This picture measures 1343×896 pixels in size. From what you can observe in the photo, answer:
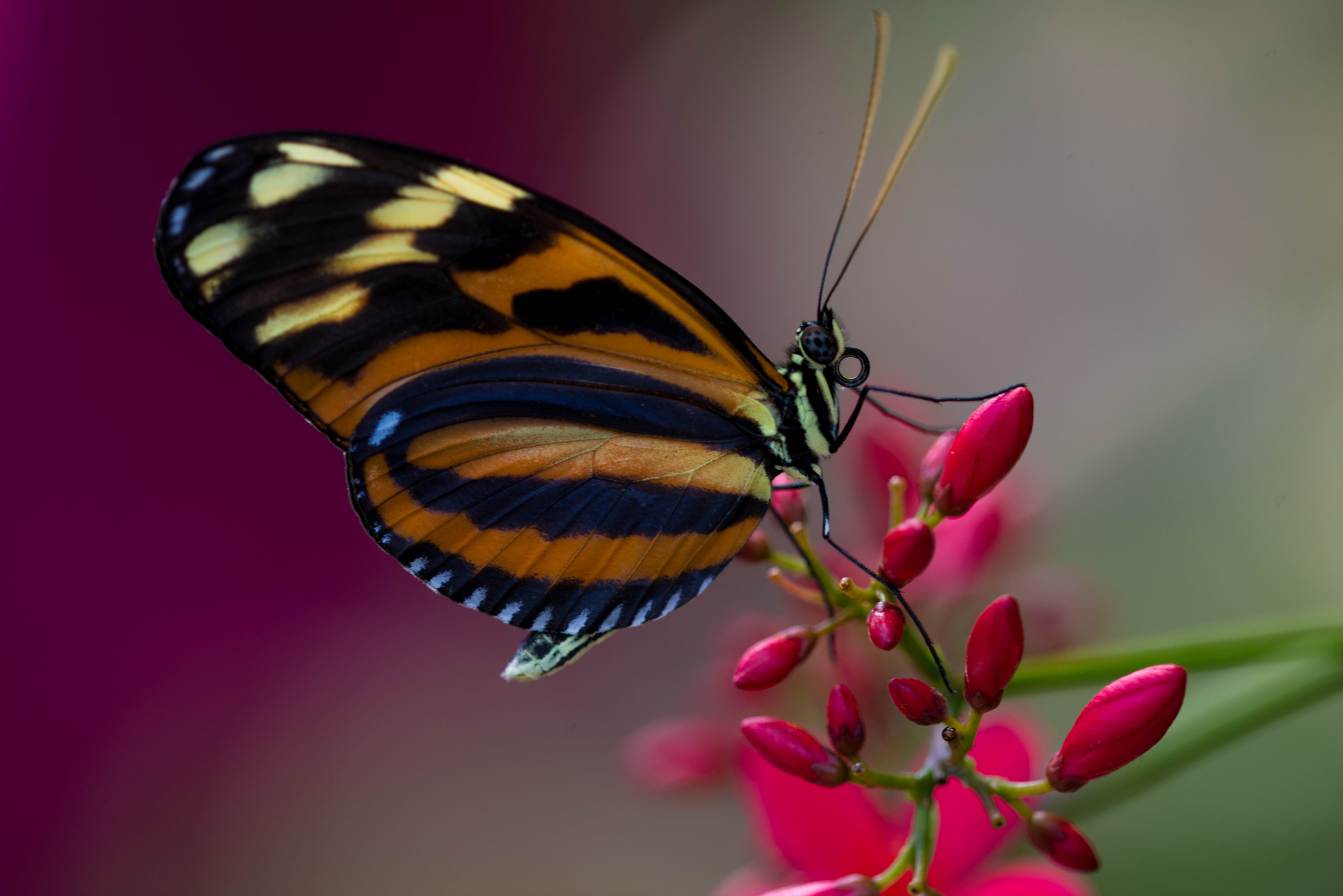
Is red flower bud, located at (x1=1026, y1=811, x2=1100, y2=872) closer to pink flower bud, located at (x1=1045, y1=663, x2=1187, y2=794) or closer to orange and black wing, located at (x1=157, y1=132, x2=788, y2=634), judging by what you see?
pink flower bud, located at (x1=1045, y1=663, x2=1187, y2=794)

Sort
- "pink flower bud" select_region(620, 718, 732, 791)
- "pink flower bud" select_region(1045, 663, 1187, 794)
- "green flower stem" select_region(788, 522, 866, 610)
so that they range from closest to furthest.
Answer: "pink flower bud" select_region(1045, 663, 1187, 794) < "green flower stem" select_region(788, 522, 866, 610) < "pink flower bud" select_region(620, 718, 732, 791)

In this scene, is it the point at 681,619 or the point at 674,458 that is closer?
the point at 674,458

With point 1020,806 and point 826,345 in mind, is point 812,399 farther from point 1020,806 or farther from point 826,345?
point 1020,806

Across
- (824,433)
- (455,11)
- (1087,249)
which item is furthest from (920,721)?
(455,11)

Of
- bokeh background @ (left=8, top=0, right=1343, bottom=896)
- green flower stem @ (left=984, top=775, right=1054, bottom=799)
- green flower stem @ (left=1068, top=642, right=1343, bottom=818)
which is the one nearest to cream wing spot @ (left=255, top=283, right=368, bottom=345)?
green flower stem @ (left=984, top=775, right=1054, bottom=799)

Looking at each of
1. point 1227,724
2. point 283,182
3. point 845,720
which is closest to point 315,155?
point 283,182

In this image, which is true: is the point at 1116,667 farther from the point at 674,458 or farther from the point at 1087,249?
the point at 1087,249

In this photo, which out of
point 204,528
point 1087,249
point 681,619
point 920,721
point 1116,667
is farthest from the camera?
point 204,528

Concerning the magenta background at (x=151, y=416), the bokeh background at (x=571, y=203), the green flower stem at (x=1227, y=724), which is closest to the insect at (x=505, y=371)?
the green flower stem at (x=1227, y=724)
